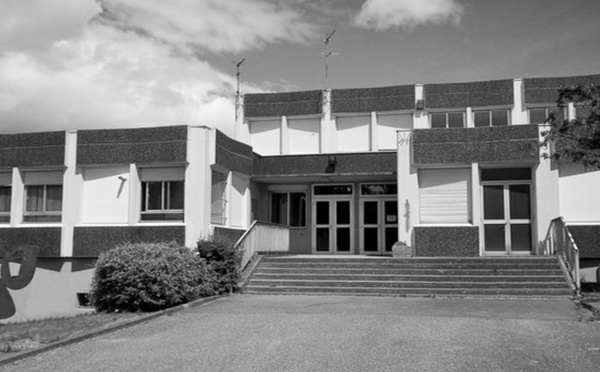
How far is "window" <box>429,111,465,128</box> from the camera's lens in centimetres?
2334

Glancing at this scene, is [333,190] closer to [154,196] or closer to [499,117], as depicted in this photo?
[499,117]

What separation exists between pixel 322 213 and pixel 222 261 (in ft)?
28.7

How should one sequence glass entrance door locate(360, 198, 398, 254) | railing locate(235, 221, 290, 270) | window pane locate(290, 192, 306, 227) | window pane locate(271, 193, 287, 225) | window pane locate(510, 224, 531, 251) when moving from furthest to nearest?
window pane locate(271, 193, 287, 225) < window pane locate(290, 192, 306, 227) < glass entrance door locate(360, 198, 398, 254) < window pane locate(510, 224, 531, 251) < railing locate(235, 221, 290, 270)

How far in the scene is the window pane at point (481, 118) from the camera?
23.2 metres

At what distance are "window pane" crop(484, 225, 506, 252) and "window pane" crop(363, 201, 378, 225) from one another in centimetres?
498

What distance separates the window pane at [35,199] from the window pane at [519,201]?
48.0 ft

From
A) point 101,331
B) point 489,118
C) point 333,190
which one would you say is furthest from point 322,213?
point 101,331

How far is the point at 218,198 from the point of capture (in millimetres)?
18984

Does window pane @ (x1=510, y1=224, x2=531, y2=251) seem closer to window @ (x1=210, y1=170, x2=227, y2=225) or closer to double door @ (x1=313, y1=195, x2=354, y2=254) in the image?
double door @ (x1=313, y1=195, x2=354, y2=254)

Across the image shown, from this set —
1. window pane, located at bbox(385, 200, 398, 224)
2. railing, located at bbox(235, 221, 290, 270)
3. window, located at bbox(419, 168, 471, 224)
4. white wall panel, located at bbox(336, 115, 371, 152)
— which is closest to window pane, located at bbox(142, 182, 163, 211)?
railing, located at bbox(235, 221, 290, 270)

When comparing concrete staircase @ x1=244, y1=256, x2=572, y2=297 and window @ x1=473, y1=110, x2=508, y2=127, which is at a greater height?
window @ x1=473, y1=110, x2=508, y2=127

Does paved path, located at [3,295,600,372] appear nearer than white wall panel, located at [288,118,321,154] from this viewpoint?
Yes

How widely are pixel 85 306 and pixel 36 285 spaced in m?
1.68

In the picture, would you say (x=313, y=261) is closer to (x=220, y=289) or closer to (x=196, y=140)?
(x=220, y=289)
